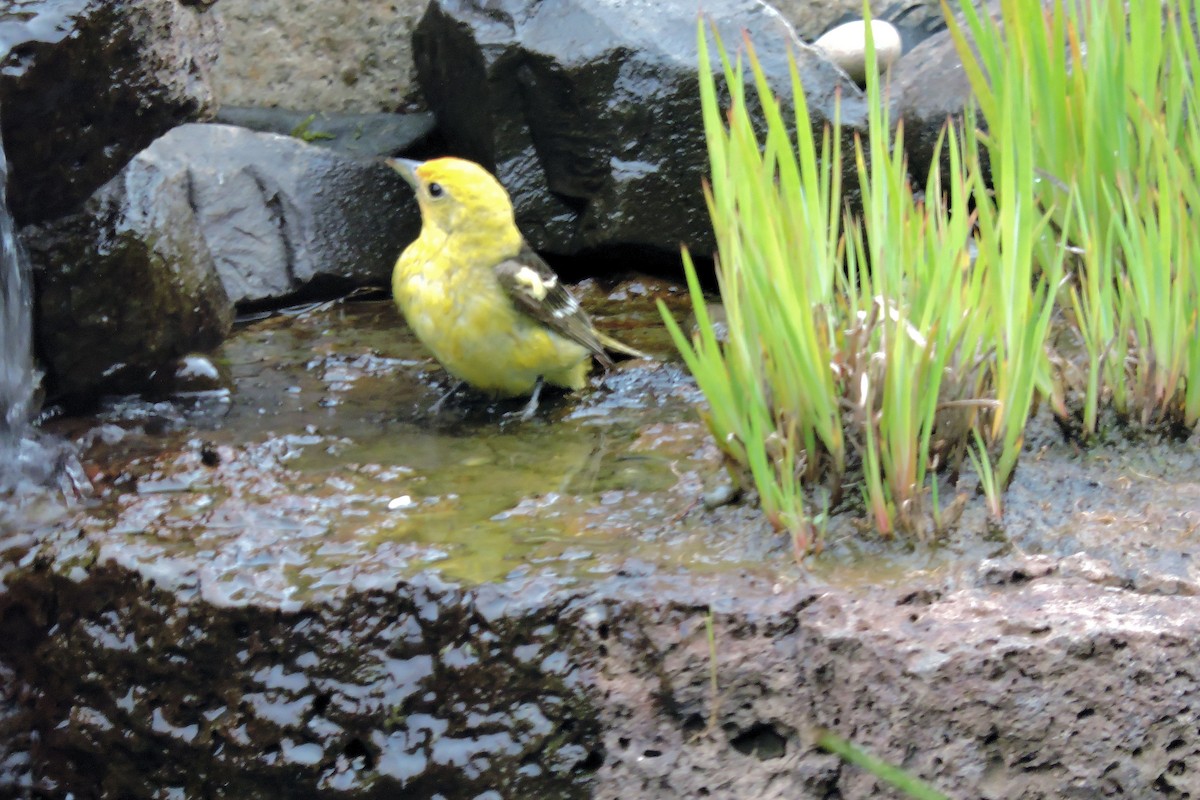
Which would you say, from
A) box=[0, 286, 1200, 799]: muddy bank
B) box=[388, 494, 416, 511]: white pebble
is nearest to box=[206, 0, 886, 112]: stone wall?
box=[0, 286, 1200, 799]: muddy bank

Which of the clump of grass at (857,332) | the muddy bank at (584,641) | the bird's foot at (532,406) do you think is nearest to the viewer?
the muddy bank at (584,641)

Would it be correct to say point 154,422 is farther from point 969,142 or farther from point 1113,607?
point 1113,607

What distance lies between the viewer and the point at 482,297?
3.88 meters

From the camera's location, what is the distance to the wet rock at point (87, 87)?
3033mm

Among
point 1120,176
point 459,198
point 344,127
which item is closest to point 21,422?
point 459,198

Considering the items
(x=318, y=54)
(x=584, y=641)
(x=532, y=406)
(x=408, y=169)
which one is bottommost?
(x=532, y=406)

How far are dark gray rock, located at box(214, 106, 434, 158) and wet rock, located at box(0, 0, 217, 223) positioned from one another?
196cm

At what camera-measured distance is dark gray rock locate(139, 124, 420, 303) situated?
507 cm

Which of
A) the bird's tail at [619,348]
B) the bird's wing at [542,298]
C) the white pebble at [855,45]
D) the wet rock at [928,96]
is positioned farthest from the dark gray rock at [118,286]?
the white pebble at [855,45]

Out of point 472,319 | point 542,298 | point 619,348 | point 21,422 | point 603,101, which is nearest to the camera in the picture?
point 21,422

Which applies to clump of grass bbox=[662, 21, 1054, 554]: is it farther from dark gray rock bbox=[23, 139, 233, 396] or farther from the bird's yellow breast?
dark gray rock bbox=[23, 139, 233, 396]

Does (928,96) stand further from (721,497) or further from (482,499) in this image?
(482,499)

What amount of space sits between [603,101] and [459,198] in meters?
1.23

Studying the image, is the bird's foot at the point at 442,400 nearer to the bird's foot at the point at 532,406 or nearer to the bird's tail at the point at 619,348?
the bird's foot at the point at 532,406
